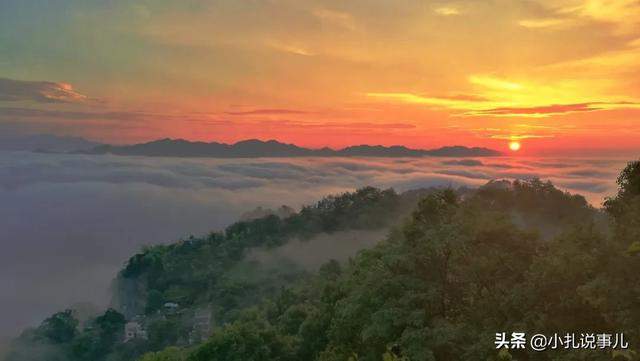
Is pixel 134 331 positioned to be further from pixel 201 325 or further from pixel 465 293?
pixel 465 293

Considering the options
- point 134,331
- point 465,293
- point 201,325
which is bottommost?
point 134,331

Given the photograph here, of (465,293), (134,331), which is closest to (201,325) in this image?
(134,331)

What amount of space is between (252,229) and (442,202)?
62.4 meters

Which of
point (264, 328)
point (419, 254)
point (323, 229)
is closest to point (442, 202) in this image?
point (419, 254)

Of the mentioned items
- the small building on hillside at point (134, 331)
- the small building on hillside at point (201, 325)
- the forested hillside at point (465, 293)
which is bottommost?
the small building on hillside at point (134, 331)

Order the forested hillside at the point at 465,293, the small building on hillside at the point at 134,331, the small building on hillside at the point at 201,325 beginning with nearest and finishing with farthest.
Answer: the forested hillside at the point at 465,293 → the small building on hillside at the point at 201,325 → the small building on hillside at the point at 134,331

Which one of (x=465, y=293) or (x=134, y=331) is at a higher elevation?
(x=465, y=293)

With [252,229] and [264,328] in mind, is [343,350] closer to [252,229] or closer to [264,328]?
[264,328]

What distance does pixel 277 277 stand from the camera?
59875mm

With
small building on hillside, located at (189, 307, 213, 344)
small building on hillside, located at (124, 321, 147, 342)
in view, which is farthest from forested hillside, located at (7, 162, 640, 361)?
small building on hillside, located at (124, 321, 147, 342)

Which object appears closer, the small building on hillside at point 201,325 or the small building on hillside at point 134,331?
the small building on hillside at point 201,325

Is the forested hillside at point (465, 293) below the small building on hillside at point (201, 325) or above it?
above

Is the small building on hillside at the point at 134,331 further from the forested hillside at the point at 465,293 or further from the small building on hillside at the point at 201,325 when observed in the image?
the forested hillside at the point at 465,293

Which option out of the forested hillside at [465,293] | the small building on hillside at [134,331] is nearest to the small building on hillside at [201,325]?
the small building on hillside at [134,331]
